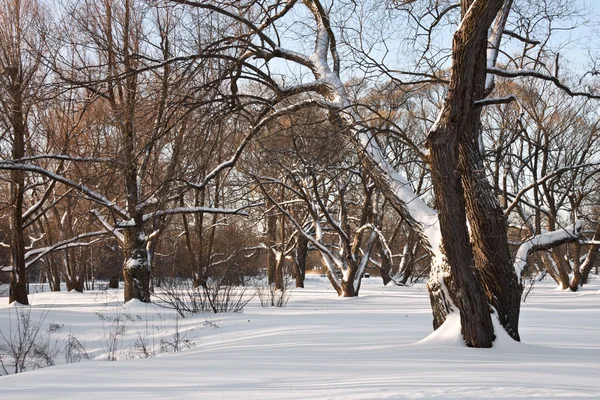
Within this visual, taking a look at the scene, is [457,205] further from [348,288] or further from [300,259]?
[300,259]

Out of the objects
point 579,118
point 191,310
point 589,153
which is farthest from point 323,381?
point 589,153

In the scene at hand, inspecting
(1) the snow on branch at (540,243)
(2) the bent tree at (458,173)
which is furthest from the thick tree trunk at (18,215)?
(1) the snow on branch at (540,243)

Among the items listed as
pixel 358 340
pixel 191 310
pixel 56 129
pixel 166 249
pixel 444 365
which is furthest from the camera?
pixel 166 249

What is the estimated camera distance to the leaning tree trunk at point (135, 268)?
14.7m

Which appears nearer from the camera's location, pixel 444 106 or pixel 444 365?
pixel 444 365

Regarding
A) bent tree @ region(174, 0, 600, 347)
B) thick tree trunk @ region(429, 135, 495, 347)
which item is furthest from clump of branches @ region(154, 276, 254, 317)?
thick tree trunk @ region(429, 135, 495, 347)

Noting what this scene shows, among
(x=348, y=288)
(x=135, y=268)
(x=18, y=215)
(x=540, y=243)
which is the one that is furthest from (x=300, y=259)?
(x=540, y=243)

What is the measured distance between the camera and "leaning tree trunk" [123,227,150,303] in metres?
14.7

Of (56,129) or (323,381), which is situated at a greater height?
(56,129)

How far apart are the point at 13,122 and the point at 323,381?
572 inches

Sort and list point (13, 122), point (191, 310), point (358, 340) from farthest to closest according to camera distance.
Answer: point (13, 122)
point (191, 310)
point (358, 340)

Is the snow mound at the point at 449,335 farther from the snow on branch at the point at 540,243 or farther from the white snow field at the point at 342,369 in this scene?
the snow on branch at the point at 540,243

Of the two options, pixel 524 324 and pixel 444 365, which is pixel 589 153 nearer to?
pixel 524 324

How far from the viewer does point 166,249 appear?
3594 centimetres
